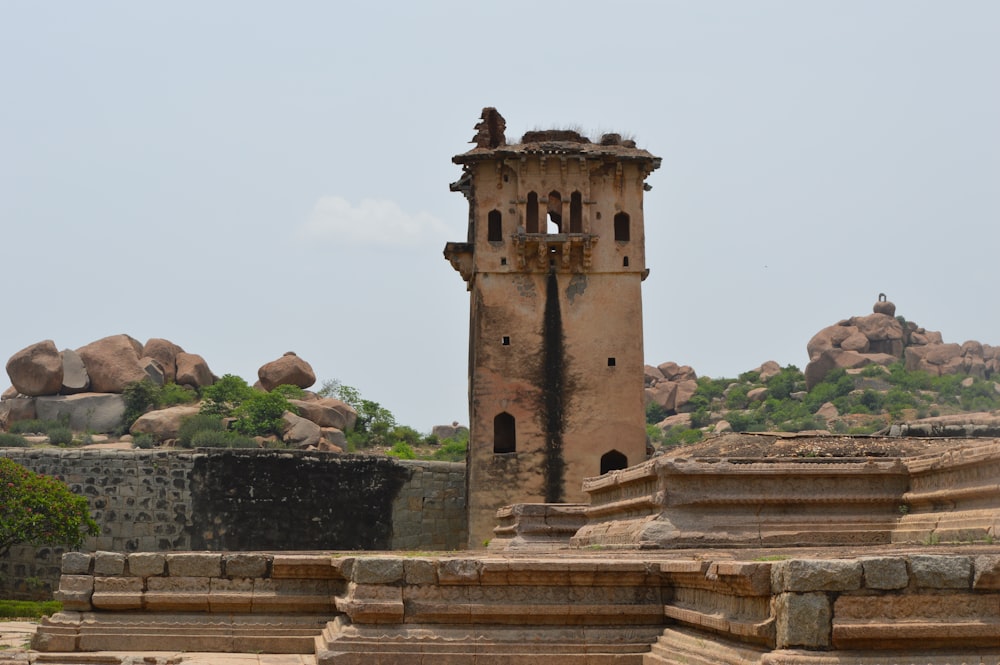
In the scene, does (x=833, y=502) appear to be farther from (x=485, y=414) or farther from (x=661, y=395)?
(x=661, y=395)

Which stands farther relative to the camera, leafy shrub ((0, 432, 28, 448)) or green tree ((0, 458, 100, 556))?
leafy shrub ((0, 432, 28, 448))

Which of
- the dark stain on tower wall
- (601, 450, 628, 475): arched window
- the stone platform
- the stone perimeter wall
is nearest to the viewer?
the stone platform

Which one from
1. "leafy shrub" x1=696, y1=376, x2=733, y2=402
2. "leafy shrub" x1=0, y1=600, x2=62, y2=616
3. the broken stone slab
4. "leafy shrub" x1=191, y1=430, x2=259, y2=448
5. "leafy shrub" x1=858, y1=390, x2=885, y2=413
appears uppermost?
"leafy shrub" x1=696, y1=376, x2=733, y2=402

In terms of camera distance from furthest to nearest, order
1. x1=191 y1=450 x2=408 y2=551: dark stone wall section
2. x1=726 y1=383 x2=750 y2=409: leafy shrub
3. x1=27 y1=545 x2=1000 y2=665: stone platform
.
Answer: x1=726 y1=383 x2=750 y2=409: leafy shrub
x1=191 y1=450 x2=408 y2=551: dark stone wall section
x1=27 y1=545 x2=1000 y2=665: stone platform

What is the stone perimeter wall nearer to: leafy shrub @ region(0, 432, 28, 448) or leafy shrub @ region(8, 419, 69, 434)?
leafy shrub @ region(0, 432, 28, 448)

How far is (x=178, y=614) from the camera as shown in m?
8.34

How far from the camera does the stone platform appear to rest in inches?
212

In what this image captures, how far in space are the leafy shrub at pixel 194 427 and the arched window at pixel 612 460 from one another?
1662 centimetres

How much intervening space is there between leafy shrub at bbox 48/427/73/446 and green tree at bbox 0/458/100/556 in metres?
16.1

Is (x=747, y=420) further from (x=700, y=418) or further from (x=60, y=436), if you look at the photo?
(x=60, y=436)

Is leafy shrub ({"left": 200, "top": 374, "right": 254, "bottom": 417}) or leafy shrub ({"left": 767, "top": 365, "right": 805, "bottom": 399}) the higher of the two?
leafy shrub ({"left": 767, "top": 365, "right": 805, "bottom": 399})

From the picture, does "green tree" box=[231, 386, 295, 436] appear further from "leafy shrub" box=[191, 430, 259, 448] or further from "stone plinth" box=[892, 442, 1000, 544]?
"stone plinth" box=[892, 442, 1000, 544]

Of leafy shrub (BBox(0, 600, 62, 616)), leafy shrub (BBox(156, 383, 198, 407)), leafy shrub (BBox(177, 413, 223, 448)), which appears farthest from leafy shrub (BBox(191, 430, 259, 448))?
leafy shrub (BBox(0, 600, 62, 616))

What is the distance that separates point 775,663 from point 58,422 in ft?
116
